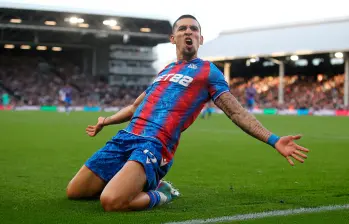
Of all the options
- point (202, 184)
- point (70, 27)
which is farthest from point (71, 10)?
point (202, 184)

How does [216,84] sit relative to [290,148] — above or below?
above

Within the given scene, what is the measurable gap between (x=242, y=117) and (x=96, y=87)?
188 ft

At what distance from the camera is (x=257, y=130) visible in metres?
4.75

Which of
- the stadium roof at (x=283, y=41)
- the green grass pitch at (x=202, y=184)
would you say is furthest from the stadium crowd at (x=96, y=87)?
the green grass pitch at (x=202, y=184)

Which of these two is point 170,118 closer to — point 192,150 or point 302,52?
point 192,150

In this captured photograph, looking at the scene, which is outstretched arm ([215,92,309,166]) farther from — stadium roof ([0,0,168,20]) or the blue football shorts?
stadium roof ([0,0,168,20])

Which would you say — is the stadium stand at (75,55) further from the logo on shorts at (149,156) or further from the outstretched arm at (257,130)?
the outstretched arm at (257,130)

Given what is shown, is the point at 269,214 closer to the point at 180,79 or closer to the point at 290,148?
the point at 290,148

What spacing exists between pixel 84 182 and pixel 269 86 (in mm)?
50864

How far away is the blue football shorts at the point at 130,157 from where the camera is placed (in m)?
4.90

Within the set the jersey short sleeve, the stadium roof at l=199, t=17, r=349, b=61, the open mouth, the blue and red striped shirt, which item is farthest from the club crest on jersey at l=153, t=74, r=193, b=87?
the stadium roof at l=199, t=17, r=349, b=61

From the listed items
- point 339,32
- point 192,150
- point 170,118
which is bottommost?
point 192,150

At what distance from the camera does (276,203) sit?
5203 mm

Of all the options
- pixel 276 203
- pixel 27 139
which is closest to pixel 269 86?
pixel 27 139
